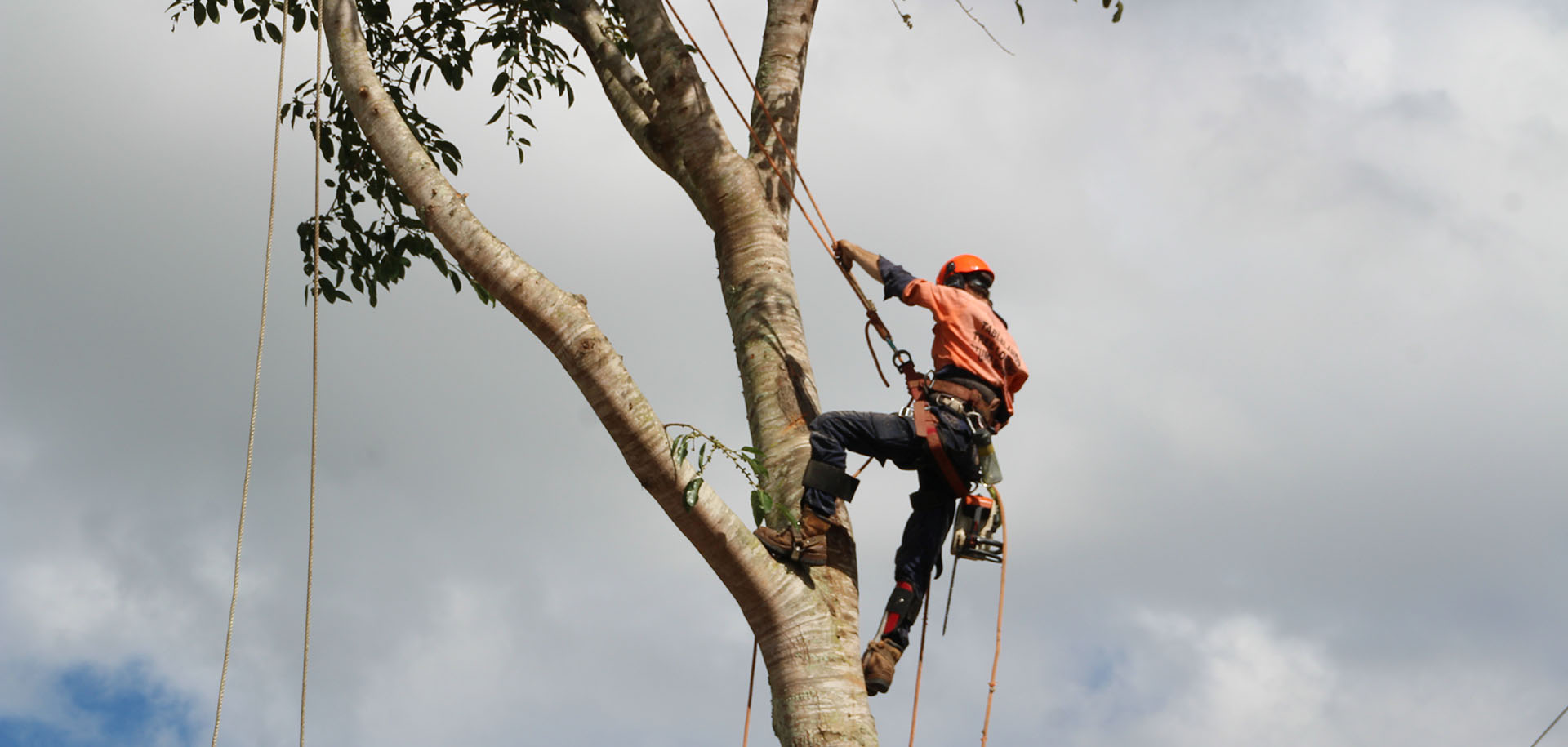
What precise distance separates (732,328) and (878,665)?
4.53ft

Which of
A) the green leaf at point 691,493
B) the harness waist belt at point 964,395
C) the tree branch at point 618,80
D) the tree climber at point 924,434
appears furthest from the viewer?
the tree branch at point 618,80

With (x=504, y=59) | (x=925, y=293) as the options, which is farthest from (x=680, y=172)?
(x=504, y=59)

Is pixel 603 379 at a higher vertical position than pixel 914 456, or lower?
lower

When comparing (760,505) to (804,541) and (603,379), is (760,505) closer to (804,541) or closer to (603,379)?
(804,541)

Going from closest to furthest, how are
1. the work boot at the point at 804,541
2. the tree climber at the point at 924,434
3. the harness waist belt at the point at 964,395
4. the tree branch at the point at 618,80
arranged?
the work boot at the point at 804,541, the tree climber at the point at 924,434, the harness waist belt at the point at 964,395, the tree branch at the point at 618,80

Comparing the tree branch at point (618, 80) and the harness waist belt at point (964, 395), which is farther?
the tree branch at point (618, 80)

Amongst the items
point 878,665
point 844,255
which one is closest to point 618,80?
point 844,255

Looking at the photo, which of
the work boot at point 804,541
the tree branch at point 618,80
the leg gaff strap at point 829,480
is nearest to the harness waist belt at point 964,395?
the leg gaff strap at point 829,480

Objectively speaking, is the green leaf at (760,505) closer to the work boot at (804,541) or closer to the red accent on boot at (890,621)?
the work boot at (804,541)

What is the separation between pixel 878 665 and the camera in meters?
4.72

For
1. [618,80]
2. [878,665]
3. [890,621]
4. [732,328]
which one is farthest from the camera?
[618,80]

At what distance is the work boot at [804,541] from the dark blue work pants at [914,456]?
0.25 metres

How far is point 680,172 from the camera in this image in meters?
5.55

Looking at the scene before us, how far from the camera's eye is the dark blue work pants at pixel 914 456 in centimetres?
470
